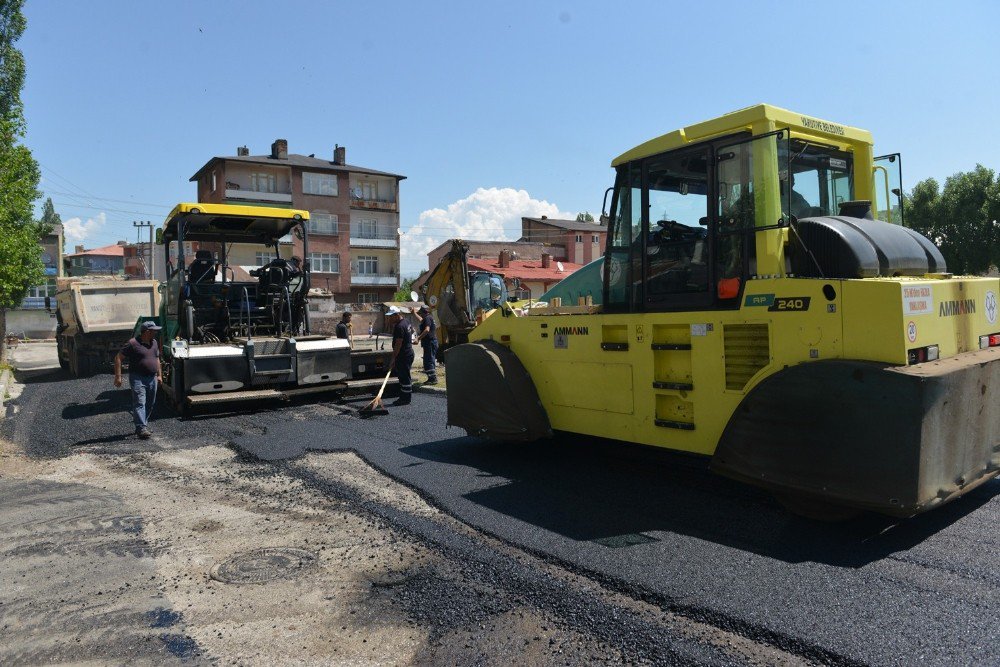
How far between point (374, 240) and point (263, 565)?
45.6m

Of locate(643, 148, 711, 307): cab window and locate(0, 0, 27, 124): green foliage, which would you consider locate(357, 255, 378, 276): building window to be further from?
locate(643, 148, 711, 307): cab window

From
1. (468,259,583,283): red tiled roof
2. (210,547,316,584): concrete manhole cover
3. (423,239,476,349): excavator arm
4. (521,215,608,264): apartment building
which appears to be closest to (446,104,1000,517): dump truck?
(210,547,316,584): concrete manhole cover

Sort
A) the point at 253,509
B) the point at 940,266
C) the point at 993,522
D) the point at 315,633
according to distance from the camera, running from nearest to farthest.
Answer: the point at 315,633 < the point at 993,522 < the point at 940,266 < the point at 253,509

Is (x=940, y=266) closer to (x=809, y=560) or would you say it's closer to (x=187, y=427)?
(x=809, y=560)

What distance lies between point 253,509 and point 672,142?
440cm

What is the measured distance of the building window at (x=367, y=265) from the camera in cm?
4853

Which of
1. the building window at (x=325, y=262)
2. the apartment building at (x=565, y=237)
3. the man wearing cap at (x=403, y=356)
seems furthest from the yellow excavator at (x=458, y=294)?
the apartment building at (x=565, y=237)

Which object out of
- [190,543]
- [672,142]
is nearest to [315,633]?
[190,543]

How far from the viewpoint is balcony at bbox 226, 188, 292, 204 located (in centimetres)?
4334

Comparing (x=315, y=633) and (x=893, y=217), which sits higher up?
(x=893, y=217)

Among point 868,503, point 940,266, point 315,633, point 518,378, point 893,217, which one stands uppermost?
point 893,217

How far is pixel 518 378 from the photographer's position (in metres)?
6.86

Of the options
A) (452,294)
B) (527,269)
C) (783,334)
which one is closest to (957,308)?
(783,334)

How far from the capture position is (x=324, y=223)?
1829 inches
